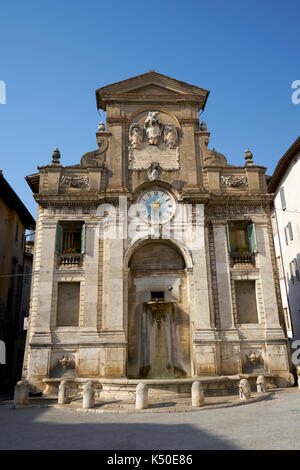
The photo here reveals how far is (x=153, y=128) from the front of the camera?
23.2 meters

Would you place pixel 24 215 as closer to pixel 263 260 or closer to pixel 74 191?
pixel 74 191

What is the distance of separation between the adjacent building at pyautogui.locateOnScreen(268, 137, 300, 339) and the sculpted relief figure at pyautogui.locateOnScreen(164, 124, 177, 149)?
27.0ft

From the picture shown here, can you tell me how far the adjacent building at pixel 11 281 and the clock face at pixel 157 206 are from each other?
11.4m

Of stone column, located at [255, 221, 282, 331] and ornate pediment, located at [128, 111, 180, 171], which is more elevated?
ornate pediment, located at [128, 111, 180, 171]

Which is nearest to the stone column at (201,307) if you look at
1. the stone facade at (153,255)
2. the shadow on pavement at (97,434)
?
the stone facade at (153,255)

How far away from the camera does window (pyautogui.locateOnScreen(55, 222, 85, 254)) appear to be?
21.3m

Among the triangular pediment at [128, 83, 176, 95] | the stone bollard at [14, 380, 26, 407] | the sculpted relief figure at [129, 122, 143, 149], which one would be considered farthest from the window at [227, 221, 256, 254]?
the stone bollard at [14, 380, 26, 407]

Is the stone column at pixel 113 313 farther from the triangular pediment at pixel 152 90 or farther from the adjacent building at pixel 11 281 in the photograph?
the adjacent building at pixel 11 281

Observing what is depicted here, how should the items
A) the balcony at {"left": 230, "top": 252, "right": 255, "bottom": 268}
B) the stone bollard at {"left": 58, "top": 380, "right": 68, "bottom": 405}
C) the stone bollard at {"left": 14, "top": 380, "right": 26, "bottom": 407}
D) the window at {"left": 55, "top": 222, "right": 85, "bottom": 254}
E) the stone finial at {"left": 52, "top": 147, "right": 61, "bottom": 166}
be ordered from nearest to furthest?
the stone bollard at {"left": 14, "top": 380, "right": 26, "bottom": 407} → the stone bollard at {"left": 58, "top": 380, "right": 68, "bottom": 405} → the window at {"left": 55, "top": 222, "right": 85, "bottom": 254} → the balcony at {"left": 230, "top": 252, "right": 255, "bottom": 268} → the stone finial at {"left": 52, "top": 147, "right": 61, "bottom": 166}

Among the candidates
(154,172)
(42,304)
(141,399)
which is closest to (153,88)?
(154,172)

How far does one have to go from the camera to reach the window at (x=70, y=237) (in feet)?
69.8

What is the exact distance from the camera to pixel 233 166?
23.2 meters

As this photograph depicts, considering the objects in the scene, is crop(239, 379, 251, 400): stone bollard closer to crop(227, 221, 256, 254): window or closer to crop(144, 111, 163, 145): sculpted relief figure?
crop(227, 221, 256, 254): window
